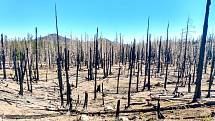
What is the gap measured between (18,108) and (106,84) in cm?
3588

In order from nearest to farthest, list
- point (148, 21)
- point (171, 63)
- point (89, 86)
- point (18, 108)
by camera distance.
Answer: point (18, 108), point (148, 21), point (89, 86), point (171, 63)

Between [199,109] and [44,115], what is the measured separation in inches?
621

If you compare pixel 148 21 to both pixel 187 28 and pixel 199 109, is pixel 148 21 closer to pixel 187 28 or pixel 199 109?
pixel 187 28

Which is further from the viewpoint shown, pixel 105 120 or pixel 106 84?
pixel 106 84

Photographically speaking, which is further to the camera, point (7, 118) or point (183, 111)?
point (7, 118)

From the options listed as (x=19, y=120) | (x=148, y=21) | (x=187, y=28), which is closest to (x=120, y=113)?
(x=19, y=120)

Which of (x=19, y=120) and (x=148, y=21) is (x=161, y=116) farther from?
(x=148, y=21)

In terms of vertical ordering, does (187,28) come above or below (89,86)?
above

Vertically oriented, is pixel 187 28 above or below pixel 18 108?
above

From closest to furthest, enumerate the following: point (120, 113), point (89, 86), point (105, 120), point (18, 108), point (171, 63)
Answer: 1. point (105, 120)
2. point (120, 113)
3. point (18, 108)
4. point (89, 86)
5. point (171, 63)

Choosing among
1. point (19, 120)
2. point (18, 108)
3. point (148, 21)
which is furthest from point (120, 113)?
point (148, 21)

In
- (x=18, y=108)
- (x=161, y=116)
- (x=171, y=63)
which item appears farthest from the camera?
(x=171, y=63)

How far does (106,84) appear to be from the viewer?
6938 centimetres

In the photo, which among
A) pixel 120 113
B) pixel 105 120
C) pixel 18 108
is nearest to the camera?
pixel 105 120
